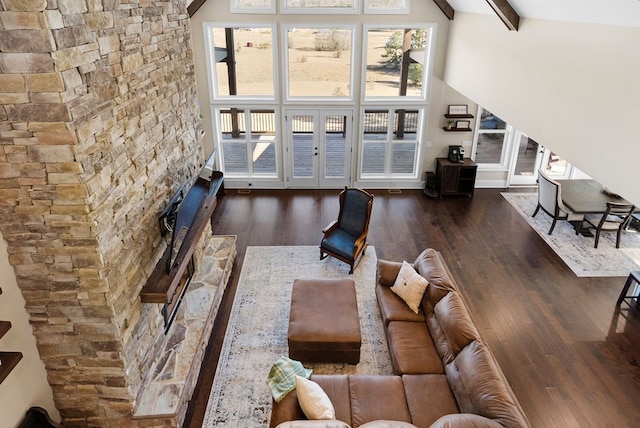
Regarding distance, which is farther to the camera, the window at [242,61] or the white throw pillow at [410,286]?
the window at [242,61]

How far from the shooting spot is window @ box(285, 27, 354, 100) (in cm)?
866

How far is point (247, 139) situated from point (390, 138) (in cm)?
314

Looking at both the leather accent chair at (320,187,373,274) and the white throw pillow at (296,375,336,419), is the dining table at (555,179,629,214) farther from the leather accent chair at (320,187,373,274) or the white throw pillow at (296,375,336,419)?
the white throw pillow at (296,375,336,419)

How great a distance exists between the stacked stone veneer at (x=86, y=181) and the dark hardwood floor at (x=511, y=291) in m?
1.21

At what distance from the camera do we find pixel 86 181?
318 centimetres

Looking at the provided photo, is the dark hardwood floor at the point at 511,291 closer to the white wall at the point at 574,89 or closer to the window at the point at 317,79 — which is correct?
the window at the point at 317,79

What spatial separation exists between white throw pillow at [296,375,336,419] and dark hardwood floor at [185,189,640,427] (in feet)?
4.40

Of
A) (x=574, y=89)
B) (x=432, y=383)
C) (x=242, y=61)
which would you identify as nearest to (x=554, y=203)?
(x=574, y=89)

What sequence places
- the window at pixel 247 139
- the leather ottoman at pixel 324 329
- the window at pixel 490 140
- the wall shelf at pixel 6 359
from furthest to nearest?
1. the window at pixel 490 140
2. the window at pixel 247 139
3. the leather ottoman at pixel 324 329
4. the wall shelf at pixel 6 359

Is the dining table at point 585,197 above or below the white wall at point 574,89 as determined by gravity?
below

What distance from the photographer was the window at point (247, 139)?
30.5ft

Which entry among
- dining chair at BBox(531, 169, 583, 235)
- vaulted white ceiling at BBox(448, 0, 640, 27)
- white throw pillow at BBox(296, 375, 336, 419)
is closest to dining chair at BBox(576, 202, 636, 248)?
dining chair at BBox(531, 169, 583, 235)

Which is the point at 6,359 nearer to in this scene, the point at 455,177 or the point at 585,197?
the point at 455,177

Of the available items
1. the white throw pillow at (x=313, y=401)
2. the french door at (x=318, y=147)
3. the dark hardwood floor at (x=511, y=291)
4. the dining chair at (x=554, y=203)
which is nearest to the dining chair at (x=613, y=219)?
the dining chair at (x=554, y=203)
